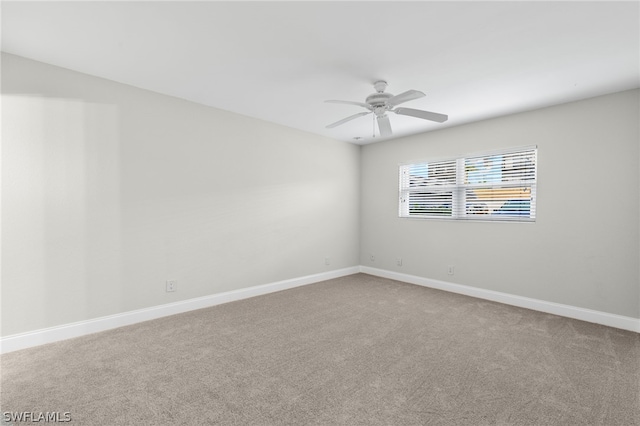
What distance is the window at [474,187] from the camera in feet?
11.9

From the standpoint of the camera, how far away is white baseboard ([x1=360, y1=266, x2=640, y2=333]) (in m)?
2.94

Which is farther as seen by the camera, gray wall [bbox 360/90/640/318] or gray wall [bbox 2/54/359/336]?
gray wall [bbox 360/90/640/318]

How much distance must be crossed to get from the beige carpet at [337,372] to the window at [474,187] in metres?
1.38

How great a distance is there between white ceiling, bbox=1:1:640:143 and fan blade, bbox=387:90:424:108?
259 millimetres

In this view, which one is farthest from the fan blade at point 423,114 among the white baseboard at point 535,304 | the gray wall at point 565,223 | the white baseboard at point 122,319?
the white baseboard at point 122,319

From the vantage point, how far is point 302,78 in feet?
9.01

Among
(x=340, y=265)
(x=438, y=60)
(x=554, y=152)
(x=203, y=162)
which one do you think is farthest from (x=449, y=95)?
(x=340, y=265)

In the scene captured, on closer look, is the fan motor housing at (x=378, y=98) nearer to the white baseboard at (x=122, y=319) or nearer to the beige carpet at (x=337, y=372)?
the beige carpet at (x=337, y=372)

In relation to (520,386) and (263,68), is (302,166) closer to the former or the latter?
(263,68)

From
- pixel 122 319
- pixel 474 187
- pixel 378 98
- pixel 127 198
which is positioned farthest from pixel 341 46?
pixel 122 319

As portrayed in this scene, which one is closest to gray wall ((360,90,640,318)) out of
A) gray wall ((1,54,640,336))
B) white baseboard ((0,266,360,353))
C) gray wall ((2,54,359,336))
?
gray wall ((1,54,640,336))

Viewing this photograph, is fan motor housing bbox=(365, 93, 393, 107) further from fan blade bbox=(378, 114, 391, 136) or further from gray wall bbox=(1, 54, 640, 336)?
gray wall bbox=(1, 54, 640, 336)

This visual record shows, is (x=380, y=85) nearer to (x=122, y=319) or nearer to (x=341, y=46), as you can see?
(x=341, y=46)

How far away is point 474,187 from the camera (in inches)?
162
